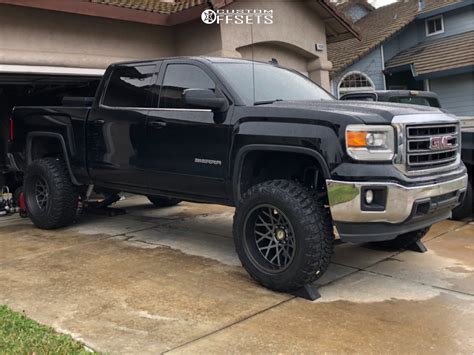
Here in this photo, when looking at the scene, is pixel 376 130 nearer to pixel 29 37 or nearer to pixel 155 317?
pixel 155 317

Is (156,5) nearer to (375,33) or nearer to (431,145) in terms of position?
(431,145)

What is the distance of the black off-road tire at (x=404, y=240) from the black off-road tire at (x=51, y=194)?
157 inches

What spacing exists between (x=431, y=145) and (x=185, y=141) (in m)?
2.33

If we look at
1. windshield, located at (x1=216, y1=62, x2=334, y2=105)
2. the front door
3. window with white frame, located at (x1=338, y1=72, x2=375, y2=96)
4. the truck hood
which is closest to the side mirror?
the front door

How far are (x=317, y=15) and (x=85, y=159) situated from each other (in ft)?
28.7

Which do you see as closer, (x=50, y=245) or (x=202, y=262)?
(x=202, y=262)

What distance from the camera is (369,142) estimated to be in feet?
13.4

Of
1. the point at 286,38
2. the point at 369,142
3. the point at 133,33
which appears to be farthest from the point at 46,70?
the point at 369,142

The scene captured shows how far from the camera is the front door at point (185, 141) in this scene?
504 centimetres

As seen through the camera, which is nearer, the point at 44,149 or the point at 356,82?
the point at 44,149

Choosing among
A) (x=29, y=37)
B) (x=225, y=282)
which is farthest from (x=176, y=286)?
(x=29, y=37)

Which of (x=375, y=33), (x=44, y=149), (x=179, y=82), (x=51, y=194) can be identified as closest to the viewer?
(x=179, y=82)

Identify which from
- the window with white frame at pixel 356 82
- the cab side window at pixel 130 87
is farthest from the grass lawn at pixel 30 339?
the window with white frame at pixel 356 82

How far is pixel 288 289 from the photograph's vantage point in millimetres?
4441
